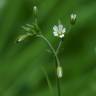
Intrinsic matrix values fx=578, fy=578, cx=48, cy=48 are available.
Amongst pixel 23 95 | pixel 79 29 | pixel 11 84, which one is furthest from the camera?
pixel 79 29

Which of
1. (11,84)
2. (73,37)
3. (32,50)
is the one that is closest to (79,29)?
(73,37)

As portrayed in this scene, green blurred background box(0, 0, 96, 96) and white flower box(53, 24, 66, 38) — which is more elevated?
white flower box(53, 24, 66, 38)

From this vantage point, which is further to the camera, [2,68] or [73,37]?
[73,37]

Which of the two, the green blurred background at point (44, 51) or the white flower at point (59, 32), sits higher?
the white flower at point (59, 32)

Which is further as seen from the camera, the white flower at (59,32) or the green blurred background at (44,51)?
the green blurred background at (44,51)

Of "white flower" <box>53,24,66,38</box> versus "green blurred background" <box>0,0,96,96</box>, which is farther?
"green blurred background" <box>0,0,96,96</box>

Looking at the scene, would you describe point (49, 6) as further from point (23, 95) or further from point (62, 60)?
point (23, 95)

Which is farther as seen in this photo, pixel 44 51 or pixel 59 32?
pixel 44 51

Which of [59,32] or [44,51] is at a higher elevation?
[59,32]
